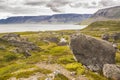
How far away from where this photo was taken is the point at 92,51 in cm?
8012

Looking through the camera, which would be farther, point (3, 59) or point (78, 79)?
point (3, 59)

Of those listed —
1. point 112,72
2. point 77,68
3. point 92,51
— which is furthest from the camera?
point 92,51

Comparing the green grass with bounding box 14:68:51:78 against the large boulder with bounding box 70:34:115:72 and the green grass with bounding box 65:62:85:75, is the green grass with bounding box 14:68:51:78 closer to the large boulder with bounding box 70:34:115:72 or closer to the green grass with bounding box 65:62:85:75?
the green grass with bounding box 65:62:85:75

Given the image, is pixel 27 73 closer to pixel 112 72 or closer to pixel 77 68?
pixel 77 68

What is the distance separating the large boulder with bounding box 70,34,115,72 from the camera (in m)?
79.4

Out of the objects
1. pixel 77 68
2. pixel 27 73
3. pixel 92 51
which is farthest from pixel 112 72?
pixel 27 73

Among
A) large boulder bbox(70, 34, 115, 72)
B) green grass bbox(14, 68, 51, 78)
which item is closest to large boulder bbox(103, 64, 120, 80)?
large boulder bbox(70, 34, 115, 72)

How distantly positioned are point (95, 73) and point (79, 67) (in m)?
5.47

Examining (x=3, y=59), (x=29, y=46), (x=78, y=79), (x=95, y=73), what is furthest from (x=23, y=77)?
(x=29, y=46)

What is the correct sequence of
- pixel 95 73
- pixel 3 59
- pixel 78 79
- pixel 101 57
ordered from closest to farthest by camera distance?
pixel 78 79
pixel 95 73
pixel 101 57
pixel 3 59

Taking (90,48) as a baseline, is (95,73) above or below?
below

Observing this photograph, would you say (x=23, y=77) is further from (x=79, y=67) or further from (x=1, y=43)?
(x=1, y=43)

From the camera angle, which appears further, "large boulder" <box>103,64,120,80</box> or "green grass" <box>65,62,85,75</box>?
"green grass" <box>65,62,85,75</box>

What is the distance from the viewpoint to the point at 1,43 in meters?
167
